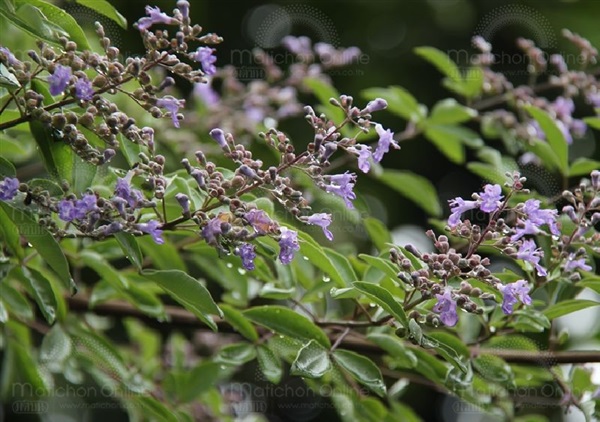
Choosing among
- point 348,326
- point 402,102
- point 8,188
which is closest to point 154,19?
point 8,188

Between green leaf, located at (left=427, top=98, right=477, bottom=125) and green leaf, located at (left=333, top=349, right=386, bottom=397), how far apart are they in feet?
4.27

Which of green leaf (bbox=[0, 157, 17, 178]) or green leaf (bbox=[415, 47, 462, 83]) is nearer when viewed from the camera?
green leaf (bbox=[0, 157, 17, 178])

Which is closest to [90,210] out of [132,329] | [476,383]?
[476,383]

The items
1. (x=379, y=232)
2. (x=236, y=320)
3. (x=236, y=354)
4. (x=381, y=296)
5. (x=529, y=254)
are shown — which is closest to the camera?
(x=381, y=296)

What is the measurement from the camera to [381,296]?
1.81 metres

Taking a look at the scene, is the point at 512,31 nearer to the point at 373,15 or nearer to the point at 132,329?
the point at 373,15

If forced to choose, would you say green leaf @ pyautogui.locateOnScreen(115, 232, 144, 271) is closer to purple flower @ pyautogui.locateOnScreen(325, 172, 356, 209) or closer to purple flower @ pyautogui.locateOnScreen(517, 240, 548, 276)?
purple flower @ pyautogui.locateOnScreen(325, 172, 356, 209)

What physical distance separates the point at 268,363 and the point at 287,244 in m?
0.67

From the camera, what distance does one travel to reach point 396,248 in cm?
190

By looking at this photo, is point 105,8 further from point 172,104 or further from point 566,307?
point 566,307

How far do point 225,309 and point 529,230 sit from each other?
81cm

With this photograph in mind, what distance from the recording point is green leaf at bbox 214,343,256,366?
235cm

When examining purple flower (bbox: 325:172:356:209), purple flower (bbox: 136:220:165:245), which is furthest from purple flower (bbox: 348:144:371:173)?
purple flower (bbox: 136:220:165:245)

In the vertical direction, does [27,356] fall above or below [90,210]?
below
